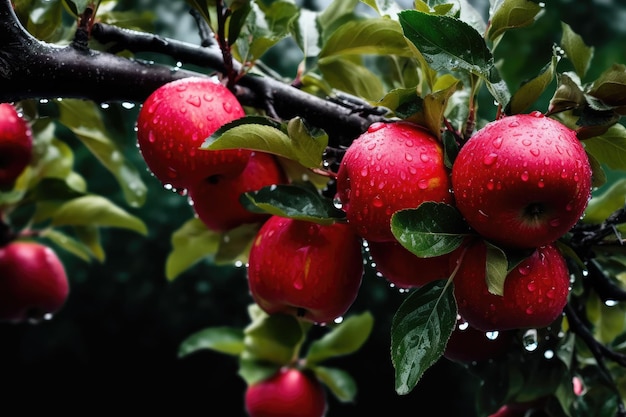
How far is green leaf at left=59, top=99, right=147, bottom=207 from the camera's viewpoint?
0.85 m

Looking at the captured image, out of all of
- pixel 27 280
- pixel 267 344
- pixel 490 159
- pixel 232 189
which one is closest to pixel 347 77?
pixel 232 189

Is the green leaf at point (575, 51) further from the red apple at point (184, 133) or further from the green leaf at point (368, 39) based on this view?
the red apple at point (184, 133)

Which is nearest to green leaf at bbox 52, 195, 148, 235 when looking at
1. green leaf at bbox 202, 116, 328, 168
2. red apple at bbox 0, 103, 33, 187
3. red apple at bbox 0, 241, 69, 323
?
red apple at bbox 0, 241, 69, 323

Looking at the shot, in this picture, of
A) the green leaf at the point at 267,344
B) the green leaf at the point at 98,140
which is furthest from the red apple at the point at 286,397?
the green leaf at the point at 98,140

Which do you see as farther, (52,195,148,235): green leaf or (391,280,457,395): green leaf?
(52,195,148,235): green leaf

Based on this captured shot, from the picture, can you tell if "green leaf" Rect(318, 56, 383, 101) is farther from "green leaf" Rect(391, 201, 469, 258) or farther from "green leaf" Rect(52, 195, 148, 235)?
"green leaf" Rect(52, 195, 148, 235)

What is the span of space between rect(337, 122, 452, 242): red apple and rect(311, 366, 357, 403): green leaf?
0.59m

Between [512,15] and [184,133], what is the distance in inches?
10.0

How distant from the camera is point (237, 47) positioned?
70cm

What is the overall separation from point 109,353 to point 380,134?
2.56 m

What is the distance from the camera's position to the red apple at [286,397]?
3.25 feet

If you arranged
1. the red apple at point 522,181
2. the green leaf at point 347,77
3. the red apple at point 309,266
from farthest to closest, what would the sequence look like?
the green leaf at point 347,77
the red apple at point 309,266
the red apple at point 522,181

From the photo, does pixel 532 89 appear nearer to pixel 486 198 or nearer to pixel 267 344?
pixel 486 198

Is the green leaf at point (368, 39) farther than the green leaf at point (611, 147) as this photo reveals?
Yes
